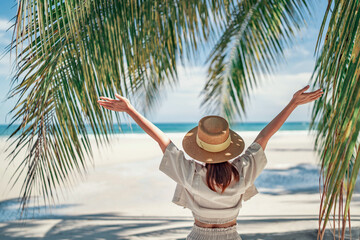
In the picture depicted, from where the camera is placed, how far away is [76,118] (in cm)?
258

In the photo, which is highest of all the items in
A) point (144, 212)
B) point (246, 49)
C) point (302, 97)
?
point (302, 97)

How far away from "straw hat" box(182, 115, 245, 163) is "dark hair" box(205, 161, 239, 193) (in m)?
0.03

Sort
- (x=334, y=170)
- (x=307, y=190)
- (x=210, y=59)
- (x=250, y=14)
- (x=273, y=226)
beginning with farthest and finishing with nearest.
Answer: (x=307, y=190) → (x=210, y=59) → (x=273, y=226) → (x=250, y=14) → (x=334, y=170)

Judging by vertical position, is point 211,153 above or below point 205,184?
above

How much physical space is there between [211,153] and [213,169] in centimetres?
8

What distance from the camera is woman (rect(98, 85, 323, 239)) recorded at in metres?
1.70

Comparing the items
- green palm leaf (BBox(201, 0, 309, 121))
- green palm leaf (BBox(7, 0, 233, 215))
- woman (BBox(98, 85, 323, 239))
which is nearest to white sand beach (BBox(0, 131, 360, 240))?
green palm leaf (BBox(7, 0, 233, 215))

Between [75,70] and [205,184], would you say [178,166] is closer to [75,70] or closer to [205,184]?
[205,184]

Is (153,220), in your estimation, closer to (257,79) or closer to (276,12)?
(257,79)

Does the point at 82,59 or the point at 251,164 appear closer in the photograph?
the point at 251,164

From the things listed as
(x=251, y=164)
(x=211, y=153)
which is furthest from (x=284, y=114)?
(x=211, y=153)

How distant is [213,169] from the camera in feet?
5.61

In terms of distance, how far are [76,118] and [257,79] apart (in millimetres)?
2814

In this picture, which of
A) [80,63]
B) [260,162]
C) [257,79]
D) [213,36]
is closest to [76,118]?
[80,63]
